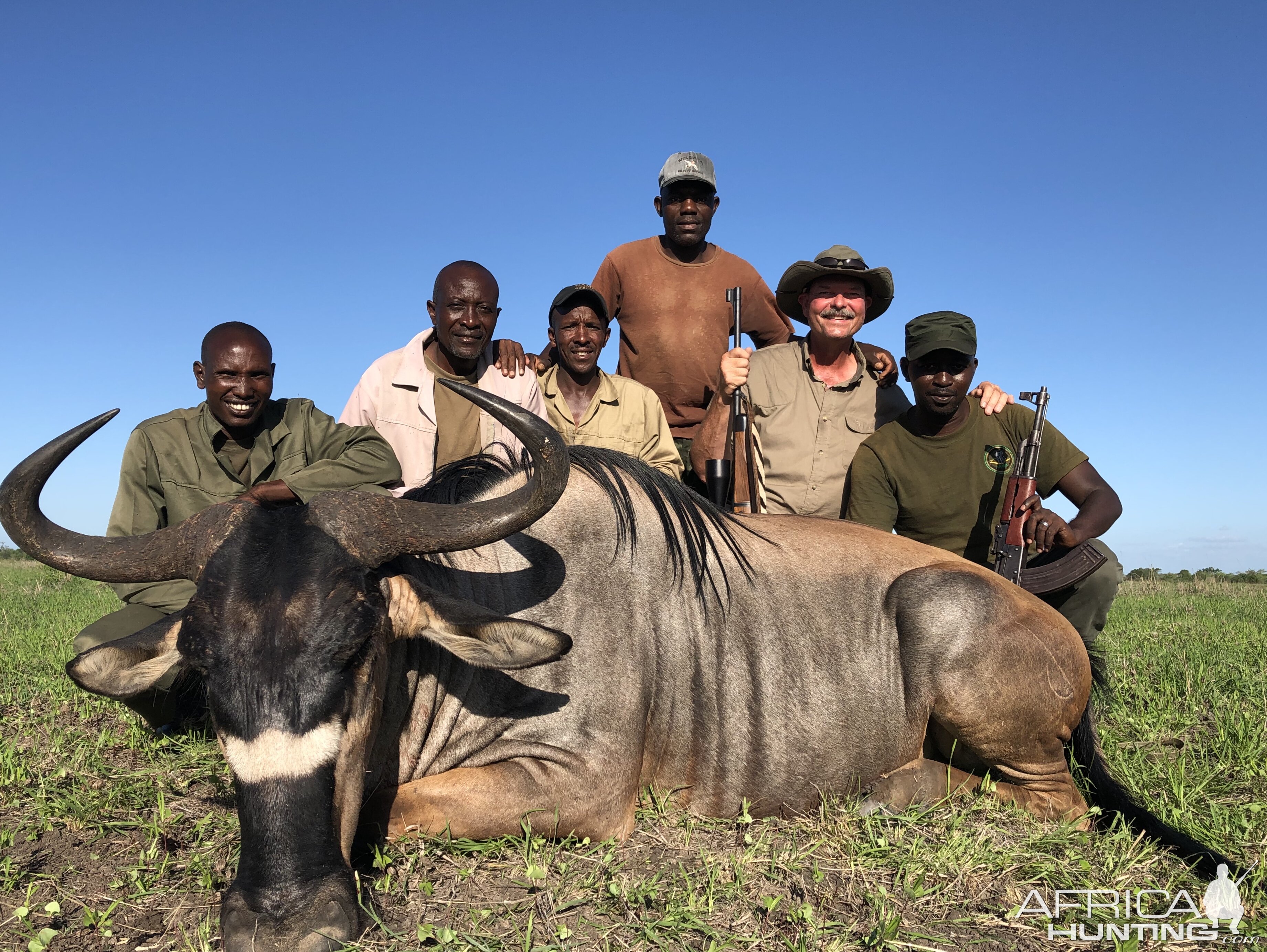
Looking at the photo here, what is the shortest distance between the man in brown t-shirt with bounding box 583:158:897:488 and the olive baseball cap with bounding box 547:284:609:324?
0.92 metres

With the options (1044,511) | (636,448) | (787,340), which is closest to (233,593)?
(636,448)

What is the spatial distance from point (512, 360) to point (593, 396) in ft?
2.40

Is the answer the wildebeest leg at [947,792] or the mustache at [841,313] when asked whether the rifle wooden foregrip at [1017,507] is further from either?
the mustache at [841,313]

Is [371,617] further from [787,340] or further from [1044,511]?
[787,340]

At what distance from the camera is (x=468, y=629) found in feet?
11.7

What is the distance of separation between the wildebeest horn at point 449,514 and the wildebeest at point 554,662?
0.4 inches

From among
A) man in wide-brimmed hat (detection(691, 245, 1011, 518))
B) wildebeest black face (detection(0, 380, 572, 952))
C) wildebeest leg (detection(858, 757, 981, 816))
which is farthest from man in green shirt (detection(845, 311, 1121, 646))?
wildebeest black face (detection(0, 380, 572, 952))

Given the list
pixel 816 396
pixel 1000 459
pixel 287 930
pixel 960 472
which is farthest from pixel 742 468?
pixel 287 930

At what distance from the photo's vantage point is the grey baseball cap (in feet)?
26.8

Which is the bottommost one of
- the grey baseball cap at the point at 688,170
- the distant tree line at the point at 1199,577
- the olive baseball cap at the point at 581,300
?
the distant tree line at the point at 1199,577

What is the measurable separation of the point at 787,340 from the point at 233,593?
255 inches

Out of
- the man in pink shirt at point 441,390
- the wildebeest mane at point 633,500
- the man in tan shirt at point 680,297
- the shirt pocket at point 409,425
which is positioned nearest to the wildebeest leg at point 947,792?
the wildebeest mane at point 633,500

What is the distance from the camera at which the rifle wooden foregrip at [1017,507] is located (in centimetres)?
571

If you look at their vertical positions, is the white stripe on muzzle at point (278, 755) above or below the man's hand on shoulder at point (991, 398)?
below
